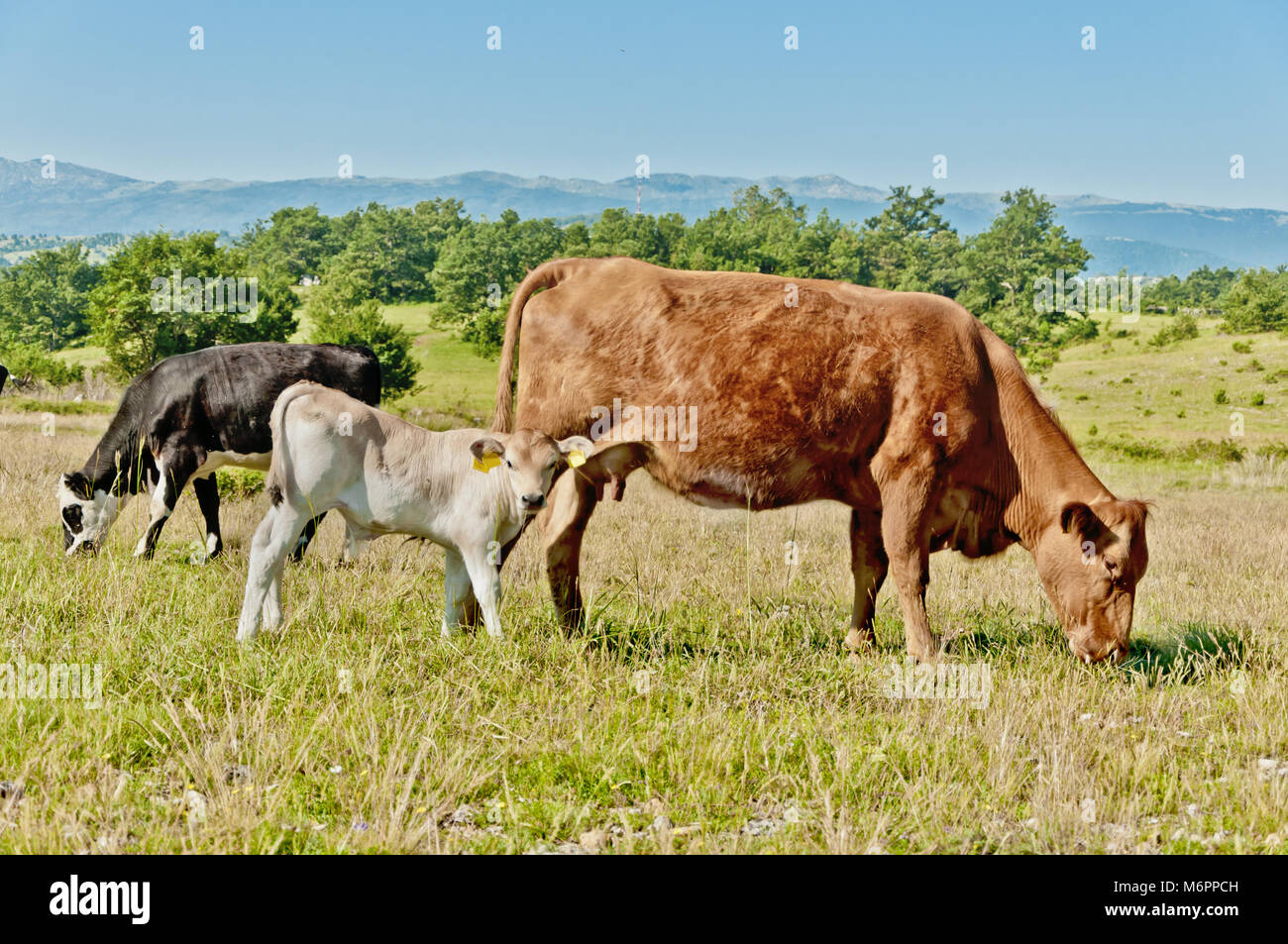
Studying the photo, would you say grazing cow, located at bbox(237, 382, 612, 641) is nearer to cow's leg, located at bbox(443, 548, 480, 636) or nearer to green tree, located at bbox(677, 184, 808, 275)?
cow's leg, located at bbox(443, 548, 480, 636)

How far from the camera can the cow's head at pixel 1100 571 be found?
A: 6.23 meters

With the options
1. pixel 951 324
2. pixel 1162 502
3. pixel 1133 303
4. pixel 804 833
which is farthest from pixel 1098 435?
pixel 1133 303

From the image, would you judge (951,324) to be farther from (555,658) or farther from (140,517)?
(140,517)

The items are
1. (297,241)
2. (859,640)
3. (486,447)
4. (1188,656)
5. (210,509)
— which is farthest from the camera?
(297,241)

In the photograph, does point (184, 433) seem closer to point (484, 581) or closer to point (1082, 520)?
point (484, 581)

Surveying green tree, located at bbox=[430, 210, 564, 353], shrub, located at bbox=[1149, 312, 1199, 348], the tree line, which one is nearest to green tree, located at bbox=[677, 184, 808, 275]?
the tree line

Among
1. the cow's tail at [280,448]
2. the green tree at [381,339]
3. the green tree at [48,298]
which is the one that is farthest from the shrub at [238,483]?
the green tree at [48,298]

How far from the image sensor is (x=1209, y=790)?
4438mm

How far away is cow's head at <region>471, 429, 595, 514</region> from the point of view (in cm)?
536

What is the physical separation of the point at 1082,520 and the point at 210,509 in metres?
7.76

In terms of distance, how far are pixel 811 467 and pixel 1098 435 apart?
139 ft

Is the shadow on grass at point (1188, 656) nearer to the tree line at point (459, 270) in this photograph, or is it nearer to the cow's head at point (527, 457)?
the cow's head at point (527, 457)

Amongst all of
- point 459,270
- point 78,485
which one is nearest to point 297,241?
point 459,270

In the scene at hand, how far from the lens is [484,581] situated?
5566mm
